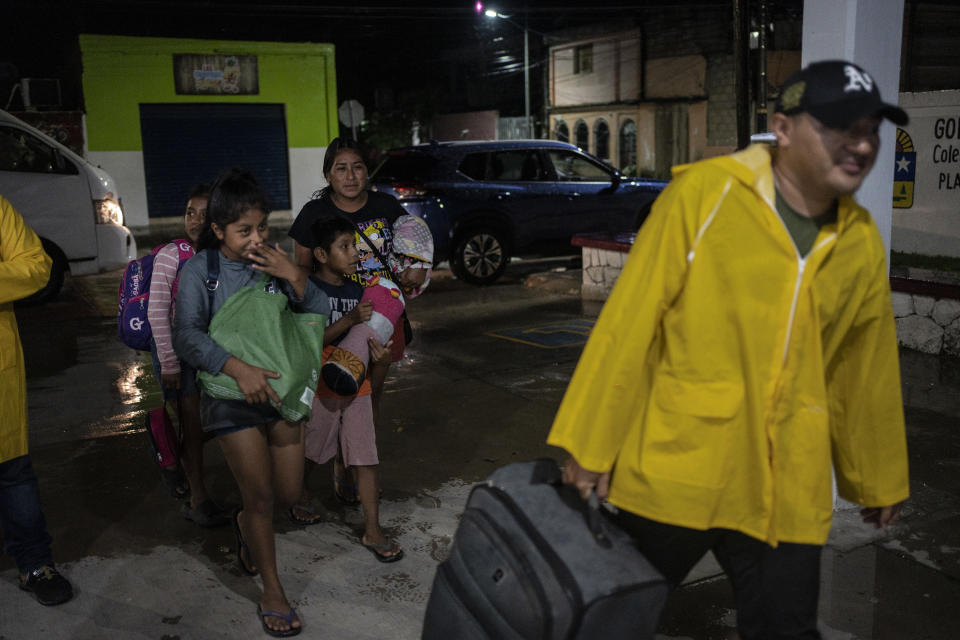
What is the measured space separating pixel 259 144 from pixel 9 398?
21287 mm

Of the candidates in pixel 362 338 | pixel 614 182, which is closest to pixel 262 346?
pixel 362 338

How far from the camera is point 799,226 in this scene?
7.22ft

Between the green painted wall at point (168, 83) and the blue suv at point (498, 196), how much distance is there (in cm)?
1273

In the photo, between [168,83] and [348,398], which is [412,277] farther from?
[168,83]

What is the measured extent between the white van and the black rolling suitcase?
9577 mm

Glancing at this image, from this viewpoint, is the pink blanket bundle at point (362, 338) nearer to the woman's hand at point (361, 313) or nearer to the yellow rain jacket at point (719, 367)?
the woman's hand at point (361, 313)

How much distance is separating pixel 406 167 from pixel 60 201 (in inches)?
164

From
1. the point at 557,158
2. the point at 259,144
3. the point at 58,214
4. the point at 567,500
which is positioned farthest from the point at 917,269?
the point at 259,144

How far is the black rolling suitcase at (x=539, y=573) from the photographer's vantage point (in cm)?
203

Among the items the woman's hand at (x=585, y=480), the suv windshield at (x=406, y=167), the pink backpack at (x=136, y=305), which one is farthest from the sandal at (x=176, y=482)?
the suv windshield at (x=406, y=167)

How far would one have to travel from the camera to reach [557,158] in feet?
42.1

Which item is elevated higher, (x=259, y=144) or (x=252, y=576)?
(x=259, y=144)

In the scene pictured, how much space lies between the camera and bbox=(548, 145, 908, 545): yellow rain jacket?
84.2 inches

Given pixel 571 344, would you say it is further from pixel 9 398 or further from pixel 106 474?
pixel 9 398
